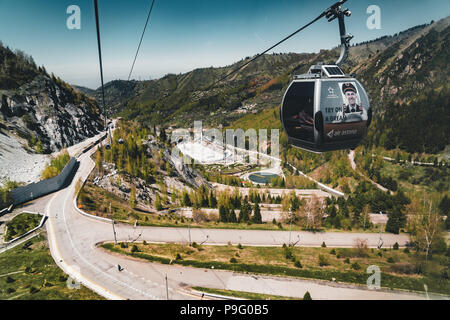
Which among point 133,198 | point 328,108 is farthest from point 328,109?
point 133,198

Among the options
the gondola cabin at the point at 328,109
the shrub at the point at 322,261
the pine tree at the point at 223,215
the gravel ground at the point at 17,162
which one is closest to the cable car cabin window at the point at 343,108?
the gondola cabin at the point at 328,109

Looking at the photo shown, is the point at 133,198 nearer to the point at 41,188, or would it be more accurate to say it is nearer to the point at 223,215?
the point at 41,188

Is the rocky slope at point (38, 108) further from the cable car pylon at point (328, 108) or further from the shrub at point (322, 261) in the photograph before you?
the cable car pylon at point (328, 108)

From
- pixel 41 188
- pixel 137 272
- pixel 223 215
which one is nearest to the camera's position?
pixel 137 272

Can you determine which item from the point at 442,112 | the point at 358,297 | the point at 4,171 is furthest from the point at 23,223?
the point at 442,112

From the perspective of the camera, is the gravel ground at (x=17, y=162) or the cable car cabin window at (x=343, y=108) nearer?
the cable car cabin window at (x=343, y=108)

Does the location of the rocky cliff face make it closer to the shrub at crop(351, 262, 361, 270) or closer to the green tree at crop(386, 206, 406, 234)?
the shrub at crop(351, 262, 361, 270)
